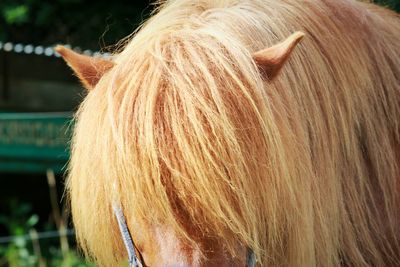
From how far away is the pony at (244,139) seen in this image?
5.24 feet

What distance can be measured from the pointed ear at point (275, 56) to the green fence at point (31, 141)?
2576 mm

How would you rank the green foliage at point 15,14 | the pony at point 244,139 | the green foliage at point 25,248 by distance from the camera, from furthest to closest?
the green foliage at point 15,14
the green foliage at point 25,248
the pony at point 244,139

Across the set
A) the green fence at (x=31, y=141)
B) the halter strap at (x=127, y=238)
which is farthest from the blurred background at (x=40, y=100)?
the halter strap at (x=127, y=238)

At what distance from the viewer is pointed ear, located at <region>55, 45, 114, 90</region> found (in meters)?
1.89

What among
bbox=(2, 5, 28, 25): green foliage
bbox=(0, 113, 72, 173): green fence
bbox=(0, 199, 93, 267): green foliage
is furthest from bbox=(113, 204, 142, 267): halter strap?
bbox=(2, 5, 28, 25): green foliage

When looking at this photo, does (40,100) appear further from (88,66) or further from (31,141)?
(88,66)

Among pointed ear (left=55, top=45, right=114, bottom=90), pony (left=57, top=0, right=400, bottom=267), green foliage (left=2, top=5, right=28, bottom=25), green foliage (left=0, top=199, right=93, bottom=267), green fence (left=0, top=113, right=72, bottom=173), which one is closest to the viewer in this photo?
pony (left=57, top=0, right=400, bottom=267)

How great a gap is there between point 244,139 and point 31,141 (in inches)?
109

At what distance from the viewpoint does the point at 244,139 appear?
1635mm

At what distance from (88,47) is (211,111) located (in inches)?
127

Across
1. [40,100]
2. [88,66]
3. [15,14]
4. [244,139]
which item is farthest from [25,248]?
[244,139]

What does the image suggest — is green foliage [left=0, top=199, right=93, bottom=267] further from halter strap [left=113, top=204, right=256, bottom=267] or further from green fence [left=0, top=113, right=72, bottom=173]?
halter strap [left=113, top=204, right=256, bottom=267]

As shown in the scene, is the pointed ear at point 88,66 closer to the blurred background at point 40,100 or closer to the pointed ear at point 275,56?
the pointed ear at point 275,56

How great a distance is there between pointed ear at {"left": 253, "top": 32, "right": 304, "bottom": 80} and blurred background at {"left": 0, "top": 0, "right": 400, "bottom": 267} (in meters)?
2.59
